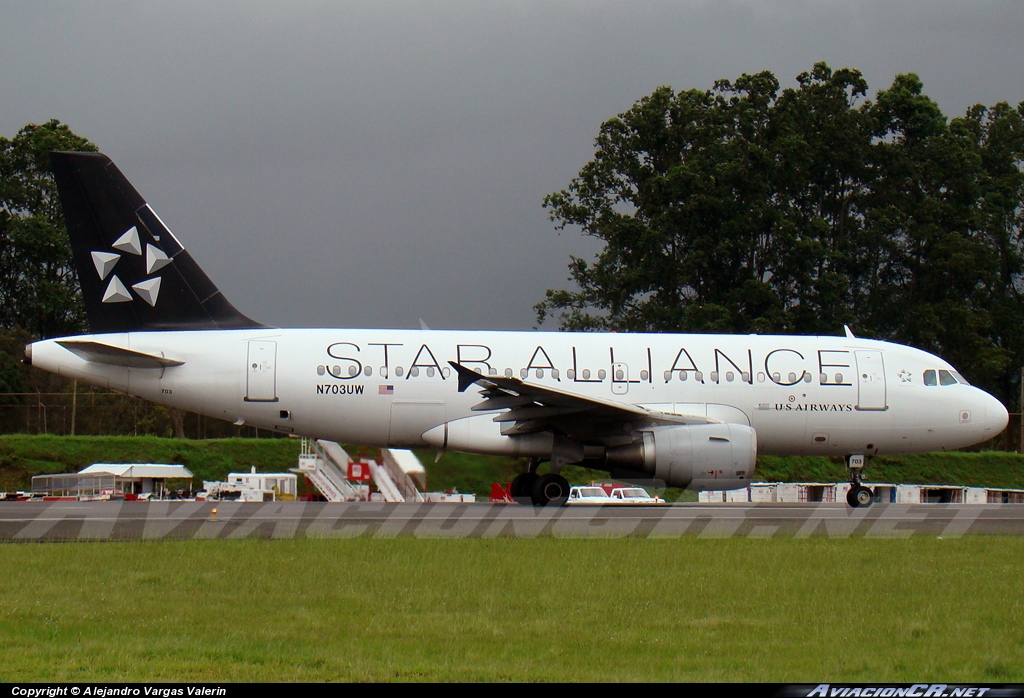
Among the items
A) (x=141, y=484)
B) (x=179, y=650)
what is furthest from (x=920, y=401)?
(x=141, y=484)

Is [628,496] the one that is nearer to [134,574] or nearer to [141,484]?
[141,484]

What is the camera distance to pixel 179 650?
7.66 meters

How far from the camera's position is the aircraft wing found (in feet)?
60.6

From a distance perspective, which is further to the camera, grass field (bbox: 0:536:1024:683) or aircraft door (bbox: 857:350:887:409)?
aircraft door (bbox: 857:350:887:409)

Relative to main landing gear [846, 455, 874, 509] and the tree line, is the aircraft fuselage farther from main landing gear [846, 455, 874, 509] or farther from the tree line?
the tree line

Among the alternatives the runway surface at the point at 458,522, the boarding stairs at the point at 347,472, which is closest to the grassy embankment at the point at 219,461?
the boarding stairs at the point at 347,472

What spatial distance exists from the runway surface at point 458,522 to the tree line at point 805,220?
85.5 feet

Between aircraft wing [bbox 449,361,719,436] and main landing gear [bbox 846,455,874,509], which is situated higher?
aircraft wing [bbox 449,361,719,436]

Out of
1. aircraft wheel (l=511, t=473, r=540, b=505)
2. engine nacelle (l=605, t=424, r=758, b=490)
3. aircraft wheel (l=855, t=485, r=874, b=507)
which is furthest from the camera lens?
aircraft wheel (l=855, t=485, r=874, b=507)

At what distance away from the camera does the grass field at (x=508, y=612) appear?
286 inches

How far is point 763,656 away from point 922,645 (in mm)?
1302

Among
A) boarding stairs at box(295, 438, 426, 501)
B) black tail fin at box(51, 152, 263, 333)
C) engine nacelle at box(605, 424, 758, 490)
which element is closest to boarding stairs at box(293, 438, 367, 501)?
boarding stairs at box(295, 438, 426, 501)

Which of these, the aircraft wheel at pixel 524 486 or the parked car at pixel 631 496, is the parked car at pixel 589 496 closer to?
the parked car at pixel 631 496

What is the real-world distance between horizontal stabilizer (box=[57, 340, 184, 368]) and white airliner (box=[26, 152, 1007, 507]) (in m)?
0.03
